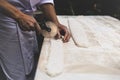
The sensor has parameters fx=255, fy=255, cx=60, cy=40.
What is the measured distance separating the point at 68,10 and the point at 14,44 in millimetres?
848

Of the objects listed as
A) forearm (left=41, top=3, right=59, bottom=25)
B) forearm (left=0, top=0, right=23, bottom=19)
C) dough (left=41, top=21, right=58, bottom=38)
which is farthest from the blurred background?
forearm (left=0, top=0, right=23, bottom=19)

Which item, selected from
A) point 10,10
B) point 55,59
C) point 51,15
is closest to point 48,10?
point 51,15

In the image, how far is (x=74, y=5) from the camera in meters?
1.99

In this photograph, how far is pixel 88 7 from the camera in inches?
78.4

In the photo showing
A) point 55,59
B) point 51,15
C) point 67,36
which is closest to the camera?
point 55,59

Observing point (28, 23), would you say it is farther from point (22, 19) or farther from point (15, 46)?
point (15, 46)

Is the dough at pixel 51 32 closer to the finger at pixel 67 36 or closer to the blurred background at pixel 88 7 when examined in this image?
the finger at pixel 67 36

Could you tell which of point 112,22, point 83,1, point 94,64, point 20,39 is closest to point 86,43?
point 94,64

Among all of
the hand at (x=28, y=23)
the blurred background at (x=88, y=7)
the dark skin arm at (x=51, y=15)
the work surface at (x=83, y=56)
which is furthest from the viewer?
the blurred background at (x=88, y=7)

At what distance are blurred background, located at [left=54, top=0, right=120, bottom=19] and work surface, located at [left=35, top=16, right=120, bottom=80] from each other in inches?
23.0

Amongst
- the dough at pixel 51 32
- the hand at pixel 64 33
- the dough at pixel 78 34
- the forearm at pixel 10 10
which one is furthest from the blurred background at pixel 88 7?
the forearm at pixel 10 10

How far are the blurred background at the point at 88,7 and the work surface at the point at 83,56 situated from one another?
59 cm

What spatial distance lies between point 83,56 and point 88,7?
3.47ft

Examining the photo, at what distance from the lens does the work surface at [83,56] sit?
84 centimetres
